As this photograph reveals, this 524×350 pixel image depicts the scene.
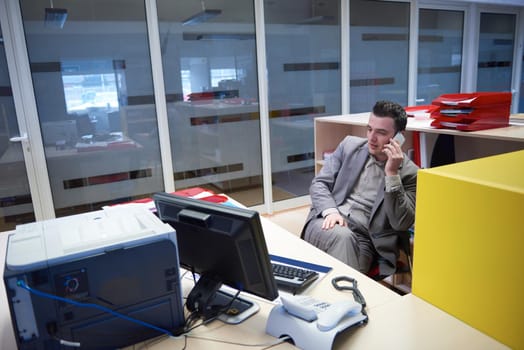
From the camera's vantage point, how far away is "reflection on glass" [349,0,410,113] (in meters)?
4.22

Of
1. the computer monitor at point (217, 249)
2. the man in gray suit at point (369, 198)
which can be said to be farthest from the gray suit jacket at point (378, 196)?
the computer monitor at point (217, 249)

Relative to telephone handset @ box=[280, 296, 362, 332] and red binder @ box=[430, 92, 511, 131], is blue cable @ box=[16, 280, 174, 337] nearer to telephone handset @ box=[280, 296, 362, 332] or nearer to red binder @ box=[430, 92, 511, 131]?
telephone handset @ box=[280, 296, 362, 332]

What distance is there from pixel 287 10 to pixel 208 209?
3.22 m

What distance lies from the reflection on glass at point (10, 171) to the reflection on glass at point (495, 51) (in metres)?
5.39

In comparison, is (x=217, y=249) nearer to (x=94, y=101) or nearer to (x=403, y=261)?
(x=403, y=261)

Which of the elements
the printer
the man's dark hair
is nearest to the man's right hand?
the man's dark hair

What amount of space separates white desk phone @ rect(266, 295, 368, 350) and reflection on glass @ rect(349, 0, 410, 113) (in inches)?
141

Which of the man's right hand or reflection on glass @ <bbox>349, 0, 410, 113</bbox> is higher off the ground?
reflection on glass @ <bbox>349, 0, 410, 113</bbox>

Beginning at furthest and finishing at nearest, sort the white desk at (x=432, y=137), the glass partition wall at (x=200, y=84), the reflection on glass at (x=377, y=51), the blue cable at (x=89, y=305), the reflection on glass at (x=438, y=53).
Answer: the reflection on glass at (x=438, y=53) < the reflection on glass at (x=377, y=51) < the glass partition wall at (x=200, y=84) < the white desk at (x=432, y=137) < the blue cable at (x=89, y=305)

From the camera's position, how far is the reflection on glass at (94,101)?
296 centimetres

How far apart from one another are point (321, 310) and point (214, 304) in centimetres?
35

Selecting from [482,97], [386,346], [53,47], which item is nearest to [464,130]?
[482,97]

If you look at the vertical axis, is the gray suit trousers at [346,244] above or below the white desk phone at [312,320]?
below

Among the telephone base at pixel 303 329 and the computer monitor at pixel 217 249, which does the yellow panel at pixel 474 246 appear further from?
the computer monitor at pixel 217 249
